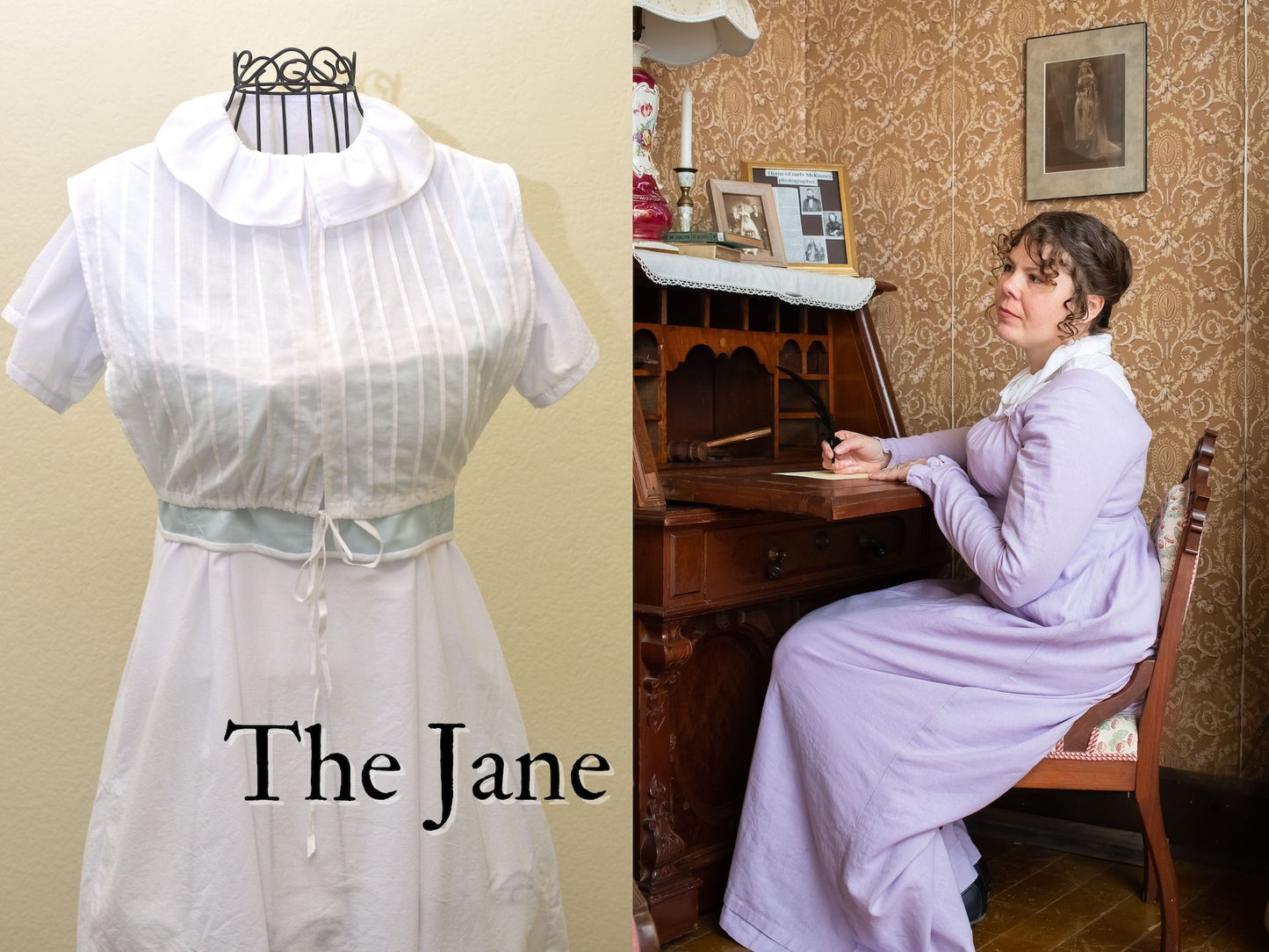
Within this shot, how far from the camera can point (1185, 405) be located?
2.92 meters

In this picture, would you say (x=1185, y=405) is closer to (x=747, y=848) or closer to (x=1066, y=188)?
(x=1066, y=188)

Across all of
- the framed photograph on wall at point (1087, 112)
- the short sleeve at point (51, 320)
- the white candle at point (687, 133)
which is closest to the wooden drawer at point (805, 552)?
the white candle at point (687, 133)

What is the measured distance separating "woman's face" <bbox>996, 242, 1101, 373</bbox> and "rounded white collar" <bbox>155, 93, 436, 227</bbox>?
1.66 meters

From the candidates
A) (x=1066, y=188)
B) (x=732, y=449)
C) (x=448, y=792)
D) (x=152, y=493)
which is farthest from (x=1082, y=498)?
(x=152, y=493)

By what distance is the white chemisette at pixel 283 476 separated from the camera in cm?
108

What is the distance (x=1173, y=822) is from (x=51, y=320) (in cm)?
277

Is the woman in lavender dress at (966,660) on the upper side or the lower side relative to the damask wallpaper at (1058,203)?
lower

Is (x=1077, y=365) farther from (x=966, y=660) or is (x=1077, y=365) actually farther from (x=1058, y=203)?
(x=1058, y=203)

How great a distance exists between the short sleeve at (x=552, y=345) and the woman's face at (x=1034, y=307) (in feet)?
4.75

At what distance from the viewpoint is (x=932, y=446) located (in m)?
2.72

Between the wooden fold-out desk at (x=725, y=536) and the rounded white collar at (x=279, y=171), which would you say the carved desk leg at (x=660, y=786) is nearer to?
the wooden fold-out desk at (x=725, y=536)

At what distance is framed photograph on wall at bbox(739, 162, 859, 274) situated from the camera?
10.0ft

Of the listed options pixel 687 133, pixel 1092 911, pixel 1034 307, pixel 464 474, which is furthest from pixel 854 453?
pixel 464 474

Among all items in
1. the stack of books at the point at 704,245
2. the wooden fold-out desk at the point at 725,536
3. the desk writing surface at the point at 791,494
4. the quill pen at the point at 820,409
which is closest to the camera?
the desk writing surface at the point at 791,494
